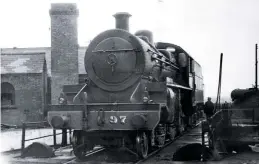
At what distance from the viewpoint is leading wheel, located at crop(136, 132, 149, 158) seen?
8008mm

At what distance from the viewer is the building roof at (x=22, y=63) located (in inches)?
759

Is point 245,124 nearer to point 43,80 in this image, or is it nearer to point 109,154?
point 109,154

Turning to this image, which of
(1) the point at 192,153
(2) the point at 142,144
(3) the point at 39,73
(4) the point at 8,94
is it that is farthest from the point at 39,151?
(4) the point at 8,94

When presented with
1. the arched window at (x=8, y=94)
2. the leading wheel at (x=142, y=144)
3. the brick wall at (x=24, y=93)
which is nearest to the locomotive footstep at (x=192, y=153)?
the leading wheel at (x=142, y=144)

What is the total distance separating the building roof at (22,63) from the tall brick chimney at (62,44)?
74 centimetres

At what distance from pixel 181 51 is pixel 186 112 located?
2.25 metres

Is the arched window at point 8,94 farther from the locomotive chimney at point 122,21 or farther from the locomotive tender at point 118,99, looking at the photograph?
the locomotive chimney at point 122,21

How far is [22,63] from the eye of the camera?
64.4 feet

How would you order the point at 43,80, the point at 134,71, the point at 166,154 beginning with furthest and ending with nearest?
1. the point at 43,80
2. the point at 166,154
3. the point at 134,71

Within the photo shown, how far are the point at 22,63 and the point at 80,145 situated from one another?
40.7 feet

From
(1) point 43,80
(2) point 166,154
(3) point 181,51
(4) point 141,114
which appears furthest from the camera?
(1) point 43,80

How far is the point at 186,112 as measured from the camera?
1315cm

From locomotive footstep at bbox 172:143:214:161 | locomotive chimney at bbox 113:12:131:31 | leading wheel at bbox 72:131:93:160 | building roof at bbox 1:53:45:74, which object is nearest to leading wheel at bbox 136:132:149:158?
locomotive footstep at bbox 172:143:214:161

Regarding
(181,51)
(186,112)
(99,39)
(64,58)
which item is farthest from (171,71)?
(64,58)
